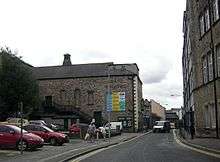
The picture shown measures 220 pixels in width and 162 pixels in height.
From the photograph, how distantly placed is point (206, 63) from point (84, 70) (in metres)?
46.7

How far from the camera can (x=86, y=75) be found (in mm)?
82375

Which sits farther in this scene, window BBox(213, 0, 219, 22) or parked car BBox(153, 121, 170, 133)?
parked car BBox(153, 121, 170, 133)

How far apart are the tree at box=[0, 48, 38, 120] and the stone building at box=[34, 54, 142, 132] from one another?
14672 millimetres

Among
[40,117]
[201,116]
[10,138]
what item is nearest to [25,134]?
[10,138]

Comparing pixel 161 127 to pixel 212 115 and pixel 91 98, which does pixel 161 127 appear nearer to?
pixel 91 98

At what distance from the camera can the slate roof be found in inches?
3217

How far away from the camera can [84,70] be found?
277ft

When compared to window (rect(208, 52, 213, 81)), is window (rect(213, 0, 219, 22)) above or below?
above

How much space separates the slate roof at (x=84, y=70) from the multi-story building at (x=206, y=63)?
119ft

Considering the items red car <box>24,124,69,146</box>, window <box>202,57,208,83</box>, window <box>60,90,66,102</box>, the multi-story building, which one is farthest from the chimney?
red car <box>24,124,69,146</box>

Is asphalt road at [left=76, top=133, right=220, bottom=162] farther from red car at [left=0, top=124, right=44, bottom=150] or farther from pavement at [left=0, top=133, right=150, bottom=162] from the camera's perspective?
red car at [left=0, top=124, right=44, bottom=150]

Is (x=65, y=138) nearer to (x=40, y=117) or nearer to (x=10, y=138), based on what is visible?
(x=10, y=138)

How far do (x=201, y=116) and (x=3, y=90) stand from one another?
27082 mm

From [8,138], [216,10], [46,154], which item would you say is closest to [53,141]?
[8,138]
